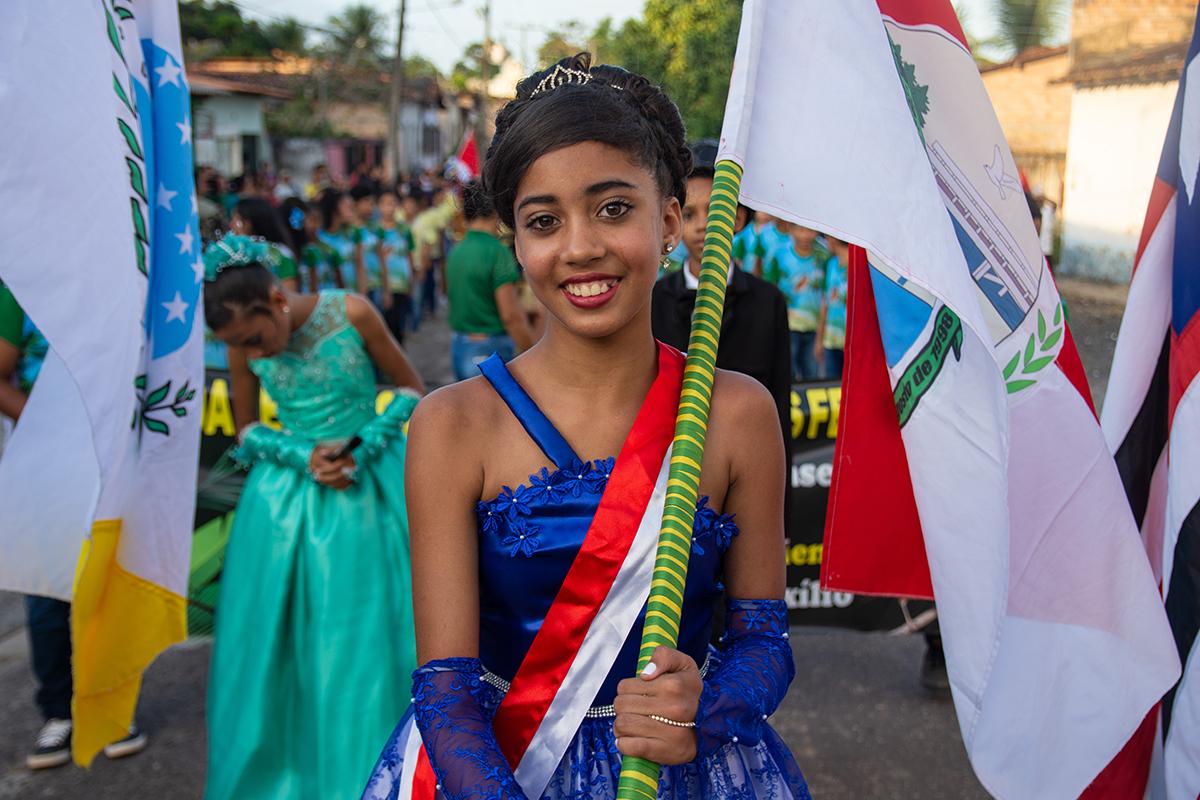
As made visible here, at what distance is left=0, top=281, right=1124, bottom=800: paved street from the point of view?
3.66 m

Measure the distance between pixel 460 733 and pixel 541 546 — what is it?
0.28 metres

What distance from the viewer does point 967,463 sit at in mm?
1890

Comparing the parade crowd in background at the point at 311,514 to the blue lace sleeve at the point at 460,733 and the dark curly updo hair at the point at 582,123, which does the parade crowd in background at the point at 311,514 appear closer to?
the dark curly updo hair at the point at 582,123

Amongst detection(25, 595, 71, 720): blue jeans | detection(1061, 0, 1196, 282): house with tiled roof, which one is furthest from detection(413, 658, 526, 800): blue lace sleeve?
detection(1061, 0, 1196, 282): house with tiled roof

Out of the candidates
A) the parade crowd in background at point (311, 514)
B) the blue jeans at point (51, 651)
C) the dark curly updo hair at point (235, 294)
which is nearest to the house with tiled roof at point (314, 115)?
the blue jeans at point (51, 651)

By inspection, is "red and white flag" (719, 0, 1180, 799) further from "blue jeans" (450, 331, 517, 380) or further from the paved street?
"blue jeans" (450, 331, 517, 380)

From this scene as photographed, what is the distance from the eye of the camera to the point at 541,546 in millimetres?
1615

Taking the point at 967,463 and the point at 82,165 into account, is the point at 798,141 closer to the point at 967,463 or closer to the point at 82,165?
the point at 967,463

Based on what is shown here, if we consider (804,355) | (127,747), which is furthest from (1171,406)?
(804,355)

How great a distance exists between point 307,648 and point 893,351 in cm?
206

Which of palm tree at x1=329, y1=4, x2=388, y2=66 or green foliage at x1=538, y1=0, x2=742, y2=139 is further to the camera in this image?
palm tree at x1=329, y1=4, x2=388, y2=66

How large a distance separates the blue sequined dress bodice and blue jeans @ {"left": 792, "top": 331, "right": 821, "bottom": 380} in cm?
599

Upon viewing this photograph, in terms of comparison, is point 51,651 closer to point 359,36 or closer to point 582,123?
point 582,123

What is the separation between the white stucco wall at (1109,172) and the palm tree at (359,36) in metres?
30.9
